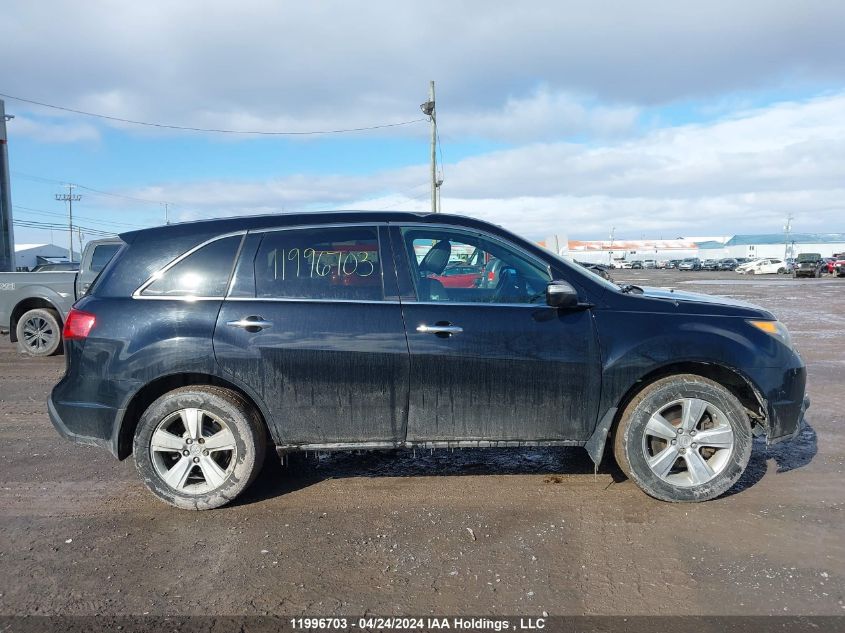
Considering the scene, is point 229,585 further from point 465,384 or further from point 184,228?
point 184,228

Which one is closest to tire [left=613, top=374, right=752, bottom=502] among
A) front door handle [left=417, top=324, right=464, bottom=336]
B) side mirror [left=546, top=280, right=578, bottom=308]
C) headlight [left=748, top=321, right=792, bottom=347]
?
headlight [left=748, top=321, right=792, bottom=347]

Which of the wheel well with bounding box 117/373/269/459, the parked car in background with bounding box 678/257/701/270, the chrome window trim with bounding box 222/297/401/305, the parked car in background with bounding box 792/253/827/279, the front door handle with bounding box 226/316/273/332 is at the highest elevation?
the parked car in background with bounding box 678/257/701/270

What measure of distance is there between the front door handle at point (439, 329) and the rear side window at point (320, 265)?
34 centimetres

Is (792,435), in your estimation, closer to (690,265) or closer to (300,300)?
(300,300)

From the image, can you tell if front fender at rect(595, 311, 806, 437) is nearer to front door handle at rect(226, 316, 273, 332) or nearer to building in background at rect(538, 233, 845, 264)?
front door handle at rect(226, 316, 273, 332)

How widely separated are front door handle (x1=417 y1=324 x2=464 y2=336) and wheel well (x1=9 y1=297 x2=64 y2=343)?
847cm

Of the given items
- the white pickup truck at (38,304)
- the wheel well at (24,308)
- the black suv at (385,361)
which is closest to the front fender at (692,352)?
the black suv at (385,361)

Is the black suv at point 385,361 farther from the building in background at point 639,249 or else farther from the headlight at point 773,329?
the building in background at point 639,249

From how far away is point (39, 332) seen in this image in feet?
33.0

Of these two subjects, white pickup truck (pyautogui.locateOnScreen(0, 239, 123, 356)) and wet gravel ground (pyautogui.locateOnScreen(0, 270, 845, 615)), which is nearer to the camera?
wet gravel ground (pyautogui.locateOnScreen(0, 270, 845, 615))

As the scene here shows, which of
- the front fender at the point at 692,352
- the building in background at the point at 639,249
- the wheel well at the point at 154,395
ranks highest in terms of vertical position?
the building in background at the point at 639,249

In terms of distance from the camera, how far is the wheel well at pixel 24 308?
1000cm

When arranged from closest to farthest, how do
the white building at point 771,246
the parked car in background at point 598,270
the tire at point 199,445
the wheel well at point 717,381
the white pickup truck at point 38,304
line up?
1. the tire at point 199,445
2. the wheel well at point 717,381
3. the parked car in background at point 598,270
4. the white pickup truck at point 38,304
5. the white building at point 771,246

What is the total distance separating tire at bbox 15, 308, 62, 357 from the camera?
999 centimetres
